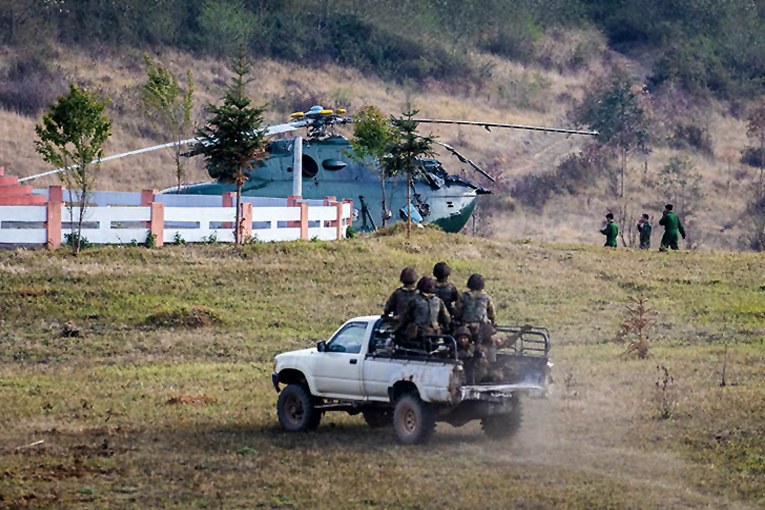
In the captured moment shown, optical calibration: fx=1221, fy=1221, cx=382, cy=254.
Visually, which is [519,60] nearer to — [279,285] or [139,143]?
[139,143]

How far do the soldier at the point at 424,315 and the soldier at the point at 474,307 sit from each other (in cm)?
26

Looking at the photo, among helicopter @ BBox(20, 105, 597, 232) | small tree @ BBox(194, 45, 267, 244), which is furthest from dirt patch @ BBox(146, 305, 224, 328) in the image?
helicopter @ BBox(20, 105, 597, 232)

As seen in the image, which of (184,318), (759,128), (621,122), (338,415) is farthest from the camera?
(759,128)

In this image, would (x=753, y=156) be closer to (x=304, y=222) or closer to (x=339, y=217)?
(x=339, y=217)

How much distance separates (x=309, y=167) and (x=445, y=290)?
24.4 metres

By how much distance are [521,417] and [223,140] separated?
18614 millimetres

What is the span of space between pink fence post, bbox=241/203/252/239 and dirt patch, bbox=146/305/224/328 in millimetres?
6935

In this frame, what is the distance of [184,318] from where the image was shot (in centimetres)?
2361

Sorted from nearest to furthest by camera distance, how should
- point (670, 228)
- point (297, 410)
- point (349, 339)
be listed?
1. point (349, 339)
2. point (297, 410)
3. point (670, 228)

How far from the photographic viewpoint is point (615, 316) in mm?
26109

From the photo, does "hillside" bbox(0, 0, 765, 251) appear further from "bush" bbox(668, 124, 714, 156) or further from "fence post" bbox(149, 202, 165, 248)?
"fence post" bbox(149, 202, 165, 248)

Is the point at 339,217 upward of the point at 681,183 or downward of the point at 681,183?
downward

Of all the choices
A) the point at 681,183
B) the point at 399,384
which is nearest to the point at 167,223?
the point at 399,384

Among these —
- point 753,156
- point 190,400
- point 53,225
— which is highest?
point 753,156
